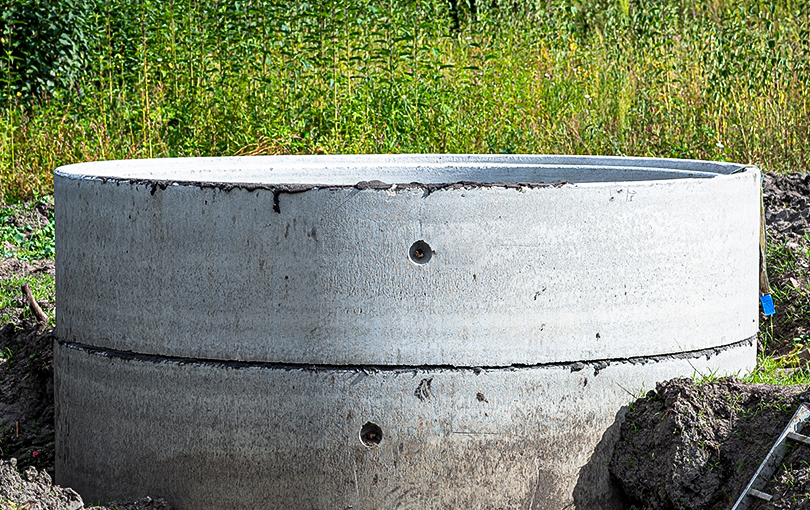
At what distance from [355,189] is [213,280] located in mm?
528

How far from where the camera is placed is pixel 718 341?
11.4ft

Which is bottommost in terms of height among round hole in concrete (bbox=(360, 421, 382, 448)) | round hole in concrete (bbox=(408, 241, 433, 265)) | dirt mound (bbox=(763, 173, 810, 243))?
round hole in concrete (bbox=(360, 421, 382, 448))

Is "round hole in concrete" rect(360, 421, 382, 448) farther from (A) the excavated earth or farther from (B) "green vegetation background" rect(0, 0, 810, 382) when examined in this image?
(B) "green vegetation background" rect(0, 0, 810, 382)

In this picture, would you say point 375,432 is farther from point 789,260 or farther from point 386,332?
point 789,260

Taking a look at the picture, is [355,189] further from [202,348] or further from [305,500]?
[305,500]

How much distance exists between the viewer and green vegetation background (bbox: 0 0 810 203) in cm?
791

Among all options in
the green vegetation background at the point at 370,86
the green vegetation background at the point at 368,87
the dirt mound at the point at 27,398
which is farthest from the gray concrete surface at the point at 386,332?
the green vegetation background at the point at 370,86

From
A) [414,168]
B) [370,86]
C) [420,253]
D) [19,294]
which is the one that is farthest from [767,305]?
[370,86]

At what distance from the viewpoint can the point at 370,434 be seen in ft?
10.4

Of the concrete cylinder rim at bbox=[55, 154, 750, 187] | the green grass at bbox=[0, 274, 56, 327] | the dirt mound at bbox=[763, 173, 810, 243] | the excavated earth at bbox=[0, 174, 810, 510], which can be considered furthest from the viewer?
the dirt mound at bbox=[763, 173, 810, 243]

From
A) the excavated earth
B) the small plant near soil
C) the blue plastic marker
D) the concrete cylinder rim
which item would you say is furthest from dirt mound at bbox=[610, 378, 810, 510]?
the small plant near soil

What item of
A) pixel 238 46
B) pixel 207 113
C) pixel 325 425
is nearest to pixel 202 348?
pixel 325 425

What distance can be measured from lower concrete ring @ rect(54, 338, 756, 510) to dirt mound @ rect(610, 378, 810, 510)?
0.07 meters

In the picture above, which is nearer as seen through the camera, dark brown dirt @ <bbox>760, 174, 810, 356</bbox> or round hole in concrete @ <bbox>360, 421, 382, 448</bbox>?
round hole in concrete @ <bbox>360, 421, 382, 448</bbox>
